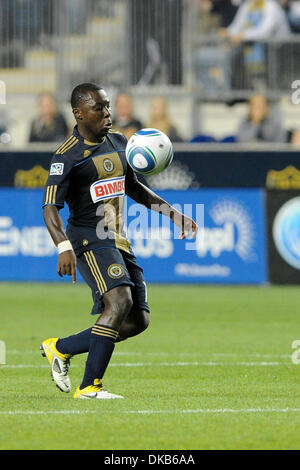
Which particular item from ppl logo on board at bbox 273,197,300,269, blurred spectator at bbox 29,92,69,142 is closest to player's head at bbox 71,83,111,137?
ppl logo on board at bbox 273,197,300,269

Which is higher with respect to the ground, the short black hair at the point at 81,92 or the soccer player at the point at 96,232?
the short black hair at the point at 81,92

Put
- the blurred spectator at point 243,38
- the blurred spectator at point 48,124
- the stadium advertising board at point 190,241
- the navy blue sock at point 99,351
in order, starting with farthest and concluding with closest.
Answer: the blurred spectator at point 243,38 → the blurred spectator at point 48,124 → the stadium advertising board at point 190,241 → the navy blue sock at point 99,351

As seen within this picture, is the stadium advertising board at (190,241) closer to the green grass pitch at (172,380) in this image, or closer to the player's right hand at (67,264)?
the green grass pitch at (172,380)

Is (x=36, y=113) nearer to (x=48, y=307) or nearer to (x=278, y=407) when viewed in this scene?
(x=48, y=307)

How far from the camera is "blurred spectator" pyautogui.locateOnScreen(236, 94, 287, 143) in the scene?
17531mm

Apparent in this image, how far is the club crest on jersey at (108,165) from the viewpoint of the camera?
756 centimetres

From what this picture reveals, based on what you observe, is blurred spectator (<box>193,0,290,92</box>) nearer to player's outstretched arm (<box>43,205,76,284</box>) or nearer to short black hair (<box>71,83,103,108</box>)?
short black hair (<box>71,83,103,108</box>)

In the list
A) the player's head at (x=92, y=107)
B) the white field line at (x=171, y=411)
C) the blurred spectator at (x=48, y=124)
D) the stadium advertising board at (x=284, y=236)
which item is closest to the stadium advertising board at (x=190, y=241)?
the stadium advertising board at (x=284, y=236)

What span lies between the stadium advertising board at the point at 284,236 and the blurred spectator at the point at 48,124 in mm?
3746

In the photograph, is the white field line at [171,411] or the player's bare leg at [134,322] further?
the player's bare leg at [134,322]

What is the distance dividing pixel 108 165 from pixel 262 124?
33.8 feet

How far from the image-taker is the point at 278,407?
6.97 metres

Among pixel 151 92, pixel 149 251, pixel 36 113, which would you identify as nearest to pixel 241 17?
pixel 151 92

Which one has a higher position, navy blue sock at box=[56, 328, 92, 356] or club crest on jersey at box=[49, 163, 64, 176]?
club crest on jersey at box=[49, 163, 64, 176]
